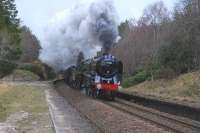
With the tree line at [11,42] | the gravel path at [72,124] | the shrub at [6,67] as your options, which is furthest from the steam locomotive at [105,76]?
the shrub at [6,67]

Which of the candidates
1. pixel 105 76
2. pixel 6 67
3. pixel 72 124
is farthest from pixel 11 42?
pixel 72 124

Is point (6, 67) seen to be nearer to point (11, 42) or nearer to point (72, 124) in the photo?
point (11, 42)

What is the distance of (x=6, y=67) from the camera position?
85.9m

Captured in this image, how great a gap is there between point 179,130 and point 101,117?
18.9 ft

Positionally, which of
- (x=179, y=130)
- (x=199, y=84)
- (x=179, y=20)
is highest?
(x=179, y=20)

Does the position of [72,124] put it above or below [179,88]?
below

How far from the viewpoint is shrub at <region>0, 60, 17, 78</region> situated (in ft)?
281

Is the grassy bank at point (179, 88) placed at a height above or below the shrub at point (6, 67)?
below

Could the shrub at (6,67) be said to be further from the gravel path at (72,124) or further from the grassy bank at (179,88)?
the gravel path at (72,124)

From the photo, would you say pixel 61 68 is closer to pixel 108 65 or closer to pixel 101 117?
pixel 108 65

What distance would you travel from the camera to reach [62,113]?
82.6 ft

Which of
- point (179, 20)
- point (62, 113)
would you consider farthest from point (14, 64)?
point (62, 113)

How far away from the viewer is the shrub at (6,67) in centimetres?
8550

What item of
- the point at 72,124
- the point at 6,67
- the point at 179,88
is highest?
the point at 6,67
